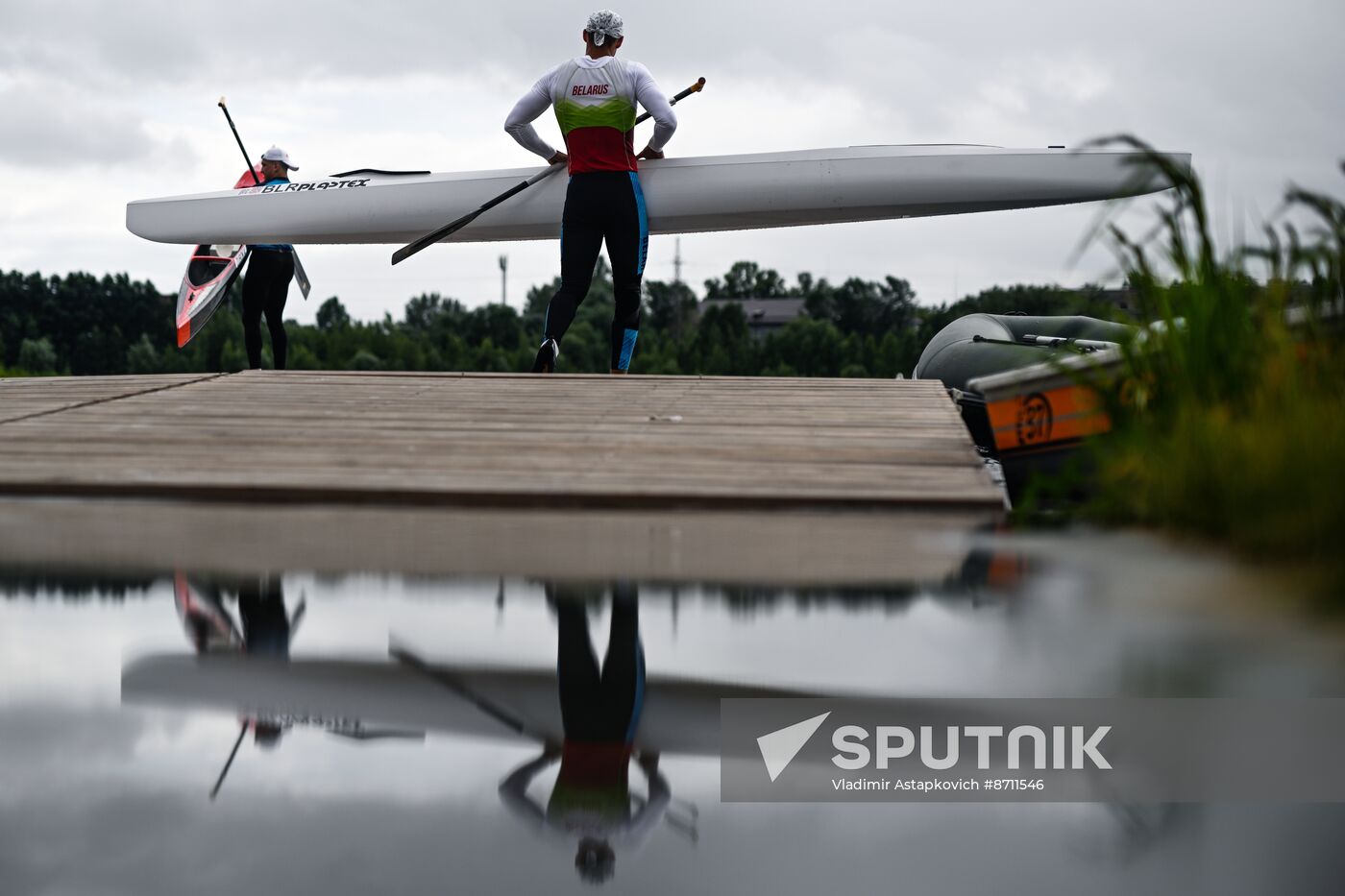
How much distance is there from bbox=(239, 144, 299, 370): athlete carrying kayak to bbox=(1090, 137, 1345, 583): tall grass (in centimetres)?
562

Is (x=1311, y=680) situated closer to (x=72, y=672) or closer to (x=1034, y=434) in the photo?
(x=72, y=672)

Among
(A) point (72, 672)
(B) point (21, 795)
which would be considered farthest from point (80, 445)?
(B) point (21, 795)

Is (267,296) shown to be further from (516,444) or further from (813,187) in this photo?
(516,444)

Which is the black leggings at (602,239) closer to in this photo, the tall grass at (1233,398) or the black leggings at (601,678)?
the tall grass at (1233,398)

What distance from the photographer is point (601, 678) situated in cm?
191

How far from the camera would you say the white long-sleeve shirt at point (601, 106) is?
5.96 m

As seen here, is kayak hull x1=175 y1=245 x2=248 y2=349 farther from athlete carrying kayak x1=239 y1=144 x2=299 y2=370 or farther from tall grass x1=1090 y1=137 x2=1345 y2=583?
tall grass x1=1090 y1=137 x2=1345 y2=583

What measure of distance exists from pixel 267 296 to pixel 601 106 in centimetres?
308

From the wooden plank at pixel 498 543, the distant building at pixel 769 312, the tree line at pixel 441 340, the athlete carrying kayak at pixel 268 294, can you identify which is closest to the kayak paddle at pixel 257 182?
the athlete carrying kayak at pixel 268 294

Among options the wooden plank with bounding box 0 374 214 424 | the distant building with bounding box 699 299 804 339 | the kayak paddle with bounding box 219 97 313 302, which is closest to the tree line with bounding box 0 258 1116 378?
the distant building with bounding box 699 299 804 339

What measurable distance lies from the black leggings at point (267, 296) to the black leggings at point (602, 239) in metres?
2.46

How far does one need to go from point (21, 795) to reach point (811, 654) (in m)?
1.09

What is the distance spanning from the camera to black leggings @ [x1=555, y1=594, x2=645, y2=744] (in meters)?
1.70

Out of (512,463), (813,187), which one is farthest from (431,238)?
(512,463)
